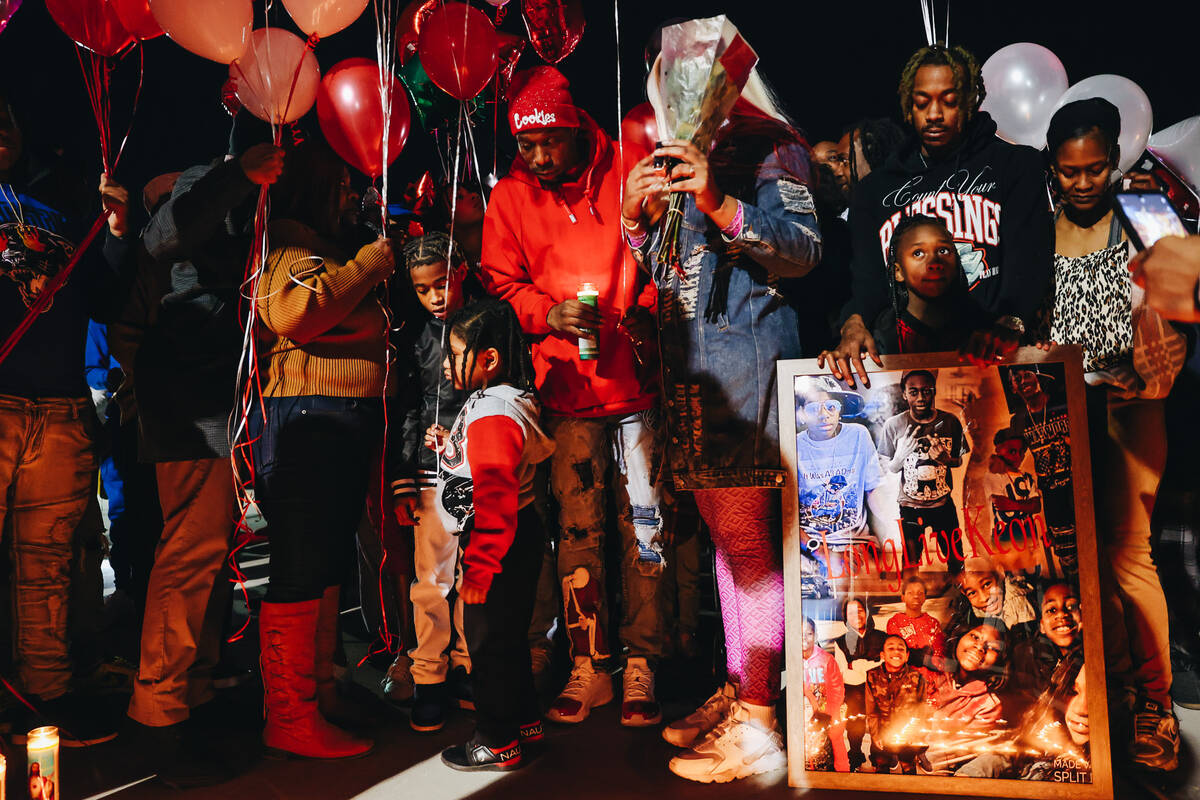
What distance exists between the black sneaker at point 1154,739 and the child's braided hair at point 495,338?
1.80m

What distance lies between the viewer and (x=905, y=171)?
2.22 meters

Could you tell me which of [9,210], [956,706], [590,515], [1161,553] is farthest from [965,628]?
[9,210]

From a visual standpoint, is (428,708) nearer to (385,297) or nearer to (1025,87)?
(385,297)

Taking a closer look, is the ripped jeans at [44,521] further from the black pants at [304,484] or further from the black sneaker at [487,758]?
the black sneaker at [487,758]

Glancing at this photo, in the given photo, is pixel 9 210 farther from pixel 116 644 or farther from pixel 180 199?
pixel 116 644

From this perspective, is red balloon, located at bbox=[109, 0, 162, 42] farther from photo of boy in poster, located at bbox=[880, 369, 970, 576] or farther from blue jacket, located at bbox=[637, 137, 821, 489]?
photo of boy in poster, located at bbox=[880, 369, 970, 576]

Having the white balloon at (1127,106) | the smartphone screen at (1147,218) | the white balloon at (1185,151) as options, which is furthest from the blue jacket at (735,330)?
the white balloon at (1185,151)

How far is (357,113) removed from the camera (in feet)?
9.51

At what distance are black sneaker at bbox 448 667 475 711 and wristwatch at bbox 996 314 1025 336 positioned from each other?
1872 mm

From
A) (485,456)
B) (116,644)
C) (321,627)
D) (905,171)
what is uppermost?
(905,171)

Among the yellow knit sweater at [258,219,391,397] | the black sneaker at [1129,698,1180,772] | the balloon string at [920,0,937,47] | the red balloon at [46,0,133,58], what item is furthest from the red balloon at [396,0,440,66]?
the black sneaker at [1129,698,1180,772]

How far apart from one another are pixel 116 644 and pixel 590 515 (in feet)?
7.16

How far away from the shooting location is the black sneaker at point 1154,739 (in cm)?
203

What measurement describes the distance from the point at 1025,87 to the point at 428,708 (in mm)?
3332
